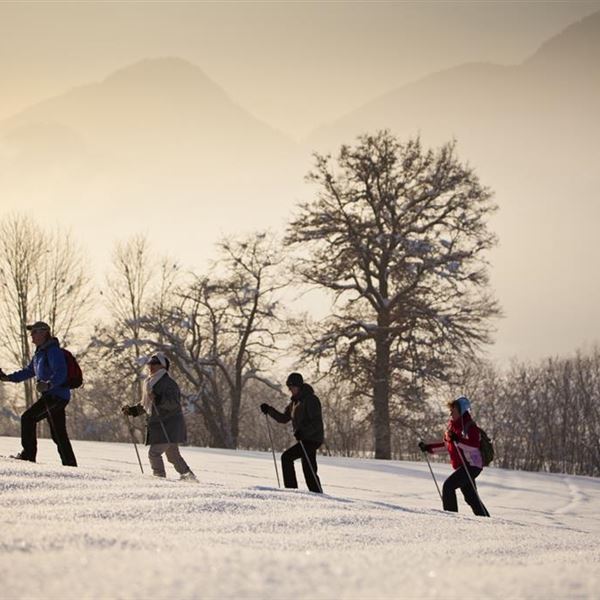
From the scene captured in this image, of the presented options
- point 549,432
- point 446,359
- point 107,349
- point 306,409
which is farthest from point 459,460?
point 549,432

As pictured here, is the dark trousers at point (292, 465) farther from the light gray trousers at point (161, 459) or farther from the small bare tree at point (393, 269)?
the small bare tree at point (393, 269)

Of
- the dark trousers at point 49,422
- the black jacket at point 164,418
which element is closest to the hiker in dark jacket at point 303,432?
the black jacket at point 164,418

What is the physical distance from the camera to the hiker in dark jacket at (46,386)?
10.0 m

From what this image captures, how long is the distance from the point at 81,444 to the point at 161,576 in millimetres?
18308

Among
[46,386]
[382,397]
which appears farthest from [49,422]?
[382,397]

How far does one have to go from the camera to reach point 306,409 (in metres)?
11.1

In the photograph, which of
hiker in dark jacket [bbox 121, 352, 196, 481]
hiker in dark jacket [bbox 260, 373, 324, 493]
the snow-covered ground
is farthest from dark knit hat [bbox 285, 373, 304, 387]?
the snow-covered ground

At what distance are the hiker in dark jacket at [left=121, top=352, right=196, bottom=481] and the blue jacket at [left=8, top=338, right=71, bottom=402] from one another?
100cm

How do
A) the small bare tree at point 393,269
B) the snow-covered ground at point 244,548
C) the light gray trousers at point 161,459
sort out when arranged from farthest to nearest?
the small bare tree at point 393,269 < the light gray trousers at point 161,459 < the snow-covered ground at point 244,548

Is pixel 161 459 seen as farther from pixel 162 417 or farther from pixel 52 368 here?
pixel 52 368

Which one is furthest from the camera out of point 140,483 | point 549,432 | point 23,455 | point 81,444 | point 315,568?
point 549,432

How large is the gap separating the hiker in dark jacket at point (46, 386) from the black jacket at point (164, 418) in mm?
998

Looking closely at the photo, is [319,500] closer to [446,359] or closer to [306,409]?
[306,409]

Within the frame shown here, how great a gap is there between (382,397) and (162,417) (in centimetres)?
1718
